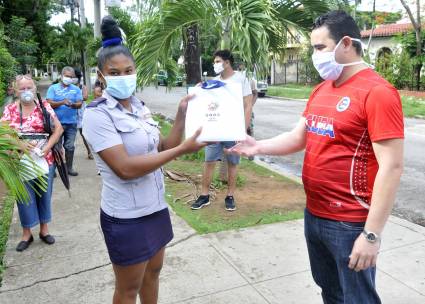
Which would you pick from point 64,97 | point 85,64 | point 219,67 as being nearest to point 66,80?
point 64,97

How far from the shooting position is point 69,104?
6.74m

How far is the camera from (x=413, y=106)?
1639cm

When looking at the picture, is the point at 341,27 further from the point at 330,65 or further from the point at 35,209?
the point at 35,209

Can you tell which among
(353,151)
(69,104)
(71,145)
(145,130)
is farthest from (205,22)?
(353,151)

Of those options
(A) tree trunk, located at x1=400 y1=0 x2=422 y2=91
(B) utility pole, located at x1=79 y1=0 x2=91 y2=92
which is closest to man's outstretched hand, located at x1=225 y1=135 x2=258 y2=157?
(A) tree trunk, located at x1=400 y1=0 x2=422 y2=91

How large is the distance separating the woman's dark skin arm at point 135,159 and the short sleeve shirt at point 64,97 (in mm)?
4988

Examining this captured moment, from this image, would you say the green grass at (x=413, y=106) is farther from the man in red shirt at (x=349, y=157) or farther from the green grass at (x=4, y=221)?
the man in red shirt at (x=349, y=157)

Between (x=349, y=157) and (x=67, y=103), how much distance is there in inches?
218

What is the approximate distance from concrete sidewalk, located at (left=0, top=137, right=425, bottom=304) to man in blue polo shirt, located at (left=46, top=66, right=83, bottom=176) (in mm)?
2301

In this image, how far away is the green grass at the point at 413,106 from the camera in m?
14.8

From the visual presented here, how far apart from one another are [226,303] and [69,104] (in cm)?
466

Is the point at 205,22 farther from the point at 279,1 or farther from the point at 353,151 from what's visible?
the point at 353,151

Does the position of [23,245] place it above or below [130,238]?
below

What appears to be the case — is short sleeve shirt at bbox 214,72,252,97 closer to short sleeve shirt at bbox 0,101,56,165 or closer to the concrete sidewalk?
the concrete sidewalk
